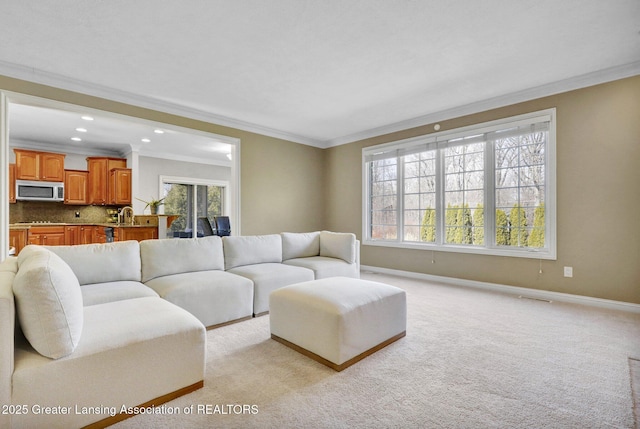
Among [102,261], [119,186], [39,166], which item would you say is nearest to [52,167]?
[39,166]

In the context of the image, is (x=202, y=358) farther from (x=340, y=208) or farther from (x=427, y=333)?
(x=340, y=208)

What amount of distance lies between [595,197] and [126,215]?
7921 millimetres

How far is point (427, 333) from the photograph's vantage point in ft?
8.73

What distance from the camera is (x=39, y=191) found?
631cm

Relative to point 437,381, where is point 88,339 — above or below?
above

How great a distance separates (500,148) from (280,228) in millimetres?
3774

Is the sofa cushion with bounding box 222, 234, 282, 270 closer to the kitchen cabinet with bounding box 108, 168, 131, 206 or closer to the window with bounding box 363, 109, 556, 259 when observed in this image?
the window with bounding box 363, 109, 556, 259

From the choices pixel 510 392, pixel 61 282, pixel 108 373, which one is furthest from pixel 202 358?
pixel 510 392

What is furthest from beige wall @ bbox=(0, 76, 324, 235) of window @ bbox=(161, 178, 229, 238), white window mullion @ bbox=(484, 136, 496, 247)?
window @ bbox=(161, 178, 229, 238)

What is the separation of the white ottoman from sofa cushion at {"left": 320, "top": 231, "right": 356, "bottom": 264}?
156 centimetres

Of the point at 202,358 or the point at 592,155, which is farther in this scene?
the point at 592,155

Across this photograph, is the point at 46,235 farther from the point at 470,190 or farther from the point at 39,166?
the point at 470,190

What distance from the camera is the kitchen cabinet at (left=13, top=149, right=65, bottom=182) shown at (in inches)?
242

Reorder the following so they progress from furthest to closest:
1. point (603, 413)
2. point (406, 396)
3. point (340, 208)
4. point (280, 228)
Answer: point (340, 208) → point (280, 228) → point (406, 396) → point (603, 413)
